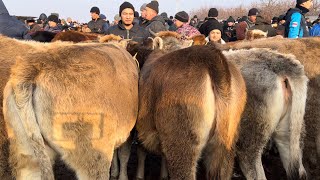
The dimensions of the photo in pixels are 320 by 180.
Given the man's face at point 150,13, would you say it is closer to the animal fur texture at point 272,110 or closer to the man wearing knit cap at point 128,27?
the man wearing knit cap at point 128,27

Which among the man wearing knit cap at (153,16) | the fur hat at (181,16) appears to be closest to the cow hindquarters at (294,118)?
the man wearing knit cap at (153,16)

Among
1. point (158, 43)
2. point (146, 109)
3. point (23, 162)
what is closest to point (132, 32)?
point (158, 43)

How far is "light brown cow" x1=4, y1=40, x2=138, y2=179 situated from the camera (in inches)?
130

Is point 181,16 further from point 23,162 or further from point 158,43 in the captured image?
point 23,162

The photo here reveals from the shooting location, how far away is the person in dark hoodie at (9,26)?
21.9ft

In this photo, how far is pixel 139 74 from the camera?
4.81m

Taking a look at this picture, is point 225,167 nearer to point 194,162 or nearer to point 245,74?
point 194,162

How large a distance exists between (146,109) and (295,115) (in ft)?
5.71

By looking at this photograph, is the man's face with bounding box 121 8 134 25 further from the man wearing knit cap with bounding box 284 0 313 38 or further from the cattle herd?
the man wearing knit cap with bounding box 284 0 313 38

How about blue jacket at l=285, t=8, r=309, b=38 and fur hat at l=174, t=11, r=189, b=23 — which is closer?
blue jacket at l=285, t=8, r=309, b=38

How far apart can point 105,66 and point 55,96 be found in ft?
2.20

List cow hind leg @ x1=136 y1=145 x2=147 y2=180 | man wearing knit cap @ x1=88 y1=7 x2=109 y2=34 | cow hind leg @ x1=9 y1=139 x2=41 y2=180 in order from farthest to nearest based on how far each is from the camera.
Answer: man wearing knit cap @ x1=88 y1=7 x2=109 y2=34, cow hind leg @ x1=136 y1=145 x2=147 y2=180, cow hind leg @ x1=9 y1=139 x2=41 y2=180

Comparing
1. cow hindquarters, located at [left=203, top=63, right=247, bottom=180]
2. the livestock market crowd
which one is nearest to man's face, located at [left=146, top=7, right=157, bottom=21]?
the livestock market crowd

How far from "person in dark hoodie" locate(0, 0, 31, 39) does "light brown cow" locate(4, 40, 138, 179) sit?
3.32 meters
